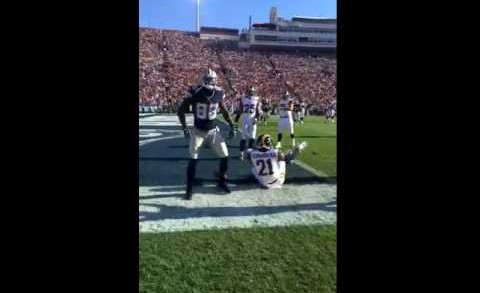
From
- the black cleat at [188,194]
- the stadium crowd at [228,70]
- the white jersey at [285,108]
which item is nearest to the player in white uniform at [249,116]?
the white jersey at [285,108]

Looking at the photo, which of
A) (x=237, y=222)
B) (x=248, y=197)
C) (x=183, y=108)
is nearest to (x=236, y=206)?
(x=248, y=197)

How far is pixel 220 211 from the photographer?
17.6ft

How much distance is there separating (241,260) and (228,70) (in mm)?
32545

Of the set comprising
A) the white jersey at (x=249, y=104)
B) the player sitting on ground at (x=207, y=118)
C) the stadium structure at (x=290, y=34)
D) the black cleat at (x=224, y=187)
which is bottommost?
the black cleat at (x=224, y=187)

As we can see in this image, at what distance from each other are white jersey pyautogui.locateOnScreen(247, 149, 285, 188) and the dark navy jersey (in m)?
0.88

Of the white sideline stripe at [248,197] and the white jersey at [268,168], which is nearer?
the white sideline stripe at [248,197]

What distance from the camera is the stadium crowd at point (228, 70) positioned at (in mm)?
31047

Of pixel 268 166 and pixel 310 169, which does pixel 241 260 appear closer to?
pixel 268 166

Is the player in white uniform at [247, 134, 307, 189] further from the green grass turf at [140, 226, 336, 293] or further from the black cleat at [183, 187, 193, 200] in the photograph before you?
the green grass turf at [140, 226, 336, 293]

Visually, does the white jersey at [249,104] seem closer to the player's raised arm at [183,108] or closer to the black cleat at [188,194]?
the player's raised arm at [183,108]

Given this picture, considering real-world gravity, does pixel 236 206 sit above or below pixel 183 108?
below
